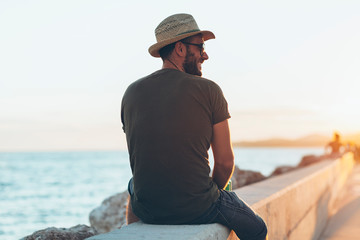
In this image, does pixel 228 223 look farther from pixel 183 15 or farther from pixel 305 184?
pixel 305 184

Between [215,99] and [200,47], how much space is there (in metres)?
0.45

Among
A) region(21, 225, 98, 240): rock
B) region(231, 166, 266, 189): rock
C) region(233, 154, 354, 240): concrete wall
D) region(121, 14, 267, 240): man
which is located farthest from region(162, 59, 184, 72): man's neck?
region(231, 166, 266, 189): rock

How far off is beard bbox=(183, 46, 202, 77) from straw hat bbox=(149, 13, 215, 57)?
0.13 m

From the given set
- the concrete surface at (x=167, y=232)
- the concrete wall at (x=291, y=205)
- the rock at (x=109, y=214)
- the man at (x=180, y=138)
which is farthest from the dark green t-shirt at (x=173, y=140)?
the rock at (x=109, y=214)

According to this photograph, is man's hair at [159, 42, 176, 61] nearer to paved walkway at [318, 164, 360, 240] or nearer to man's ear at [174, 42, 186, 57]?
man's ear at [174, 42, 186, 57]

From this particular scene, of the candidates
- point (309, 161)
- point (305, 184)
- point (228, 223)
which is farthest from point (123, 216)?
point (309, 161)

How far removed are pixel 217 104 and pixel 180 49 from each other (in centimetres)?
49

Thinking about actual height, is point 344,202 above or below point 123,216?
below

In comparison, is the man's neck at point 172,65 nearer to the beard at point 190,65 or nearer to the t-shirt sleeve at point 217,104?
the beard at point 190,65

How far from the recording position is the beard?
369 centimetres

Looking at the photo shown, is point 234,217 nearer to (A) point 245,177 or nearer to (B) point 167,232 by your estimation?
(B) point 167,232

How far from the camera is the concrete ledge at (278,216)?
3.31m

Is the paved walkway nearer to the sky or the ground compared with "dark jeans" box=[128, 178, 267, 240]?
nearer to the ground

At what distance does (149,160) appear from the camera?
11.3 ft
